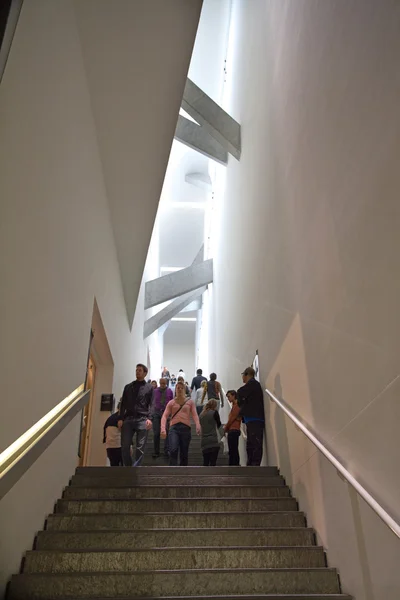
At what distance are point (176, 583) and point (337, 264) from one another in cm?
252

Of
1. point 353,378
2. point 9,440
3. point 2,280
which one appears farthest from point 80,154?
point 353,378

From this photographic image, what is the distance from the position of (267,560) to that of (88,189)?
417cm

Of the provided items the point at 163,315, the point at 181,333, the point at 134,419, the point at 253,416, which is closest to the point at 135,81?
the point at 134,419

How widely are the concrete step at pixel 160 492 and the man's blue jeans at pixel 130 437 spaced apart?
1.32 m

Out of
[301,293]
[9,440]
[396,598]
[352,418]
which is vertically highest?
[301,293]

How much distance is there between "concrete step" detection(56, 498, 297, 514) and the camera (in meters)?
4.21

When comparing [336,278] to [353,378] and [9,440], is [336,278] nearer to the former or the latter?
[353,378]

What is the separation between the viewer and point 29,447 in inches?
111

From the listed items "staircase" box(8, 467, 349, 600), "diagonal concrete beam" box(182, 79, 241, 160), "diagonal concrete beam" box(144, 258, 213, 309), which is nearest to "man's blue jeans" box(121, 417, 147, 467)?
"staircase" box(8, 467, 349, 600)

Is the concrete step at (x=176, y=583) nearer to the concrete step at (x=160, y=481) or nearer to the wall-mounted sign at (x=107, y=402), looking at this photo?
the concrete step at (x=160, y=481)

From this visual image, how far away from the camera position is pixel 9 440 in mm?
2977

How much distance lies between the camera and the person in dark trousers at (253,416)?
6.14m

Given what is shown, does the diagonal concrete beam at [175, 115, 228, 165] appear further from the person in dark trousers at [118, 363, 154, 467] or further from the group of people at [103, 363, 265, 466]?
the person in dark trousers at [118, 363, 154, 467]

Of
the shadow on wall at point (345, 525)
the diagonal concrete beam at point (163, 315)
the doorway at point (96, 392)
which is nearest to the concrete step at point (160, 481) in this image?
the shadow on wall at point (345, 525)
